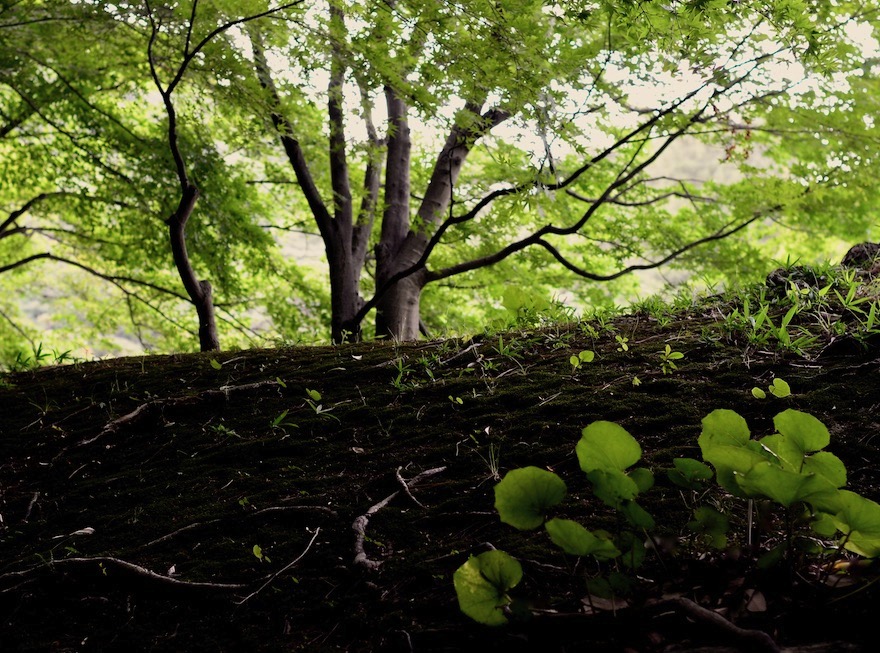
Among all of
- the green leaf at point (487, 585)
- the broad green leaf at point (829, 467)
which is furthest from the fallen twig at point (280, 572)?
the broad green leaf at point (829, 467)

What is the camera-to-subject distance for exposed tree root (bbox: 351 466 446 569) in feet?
5.54

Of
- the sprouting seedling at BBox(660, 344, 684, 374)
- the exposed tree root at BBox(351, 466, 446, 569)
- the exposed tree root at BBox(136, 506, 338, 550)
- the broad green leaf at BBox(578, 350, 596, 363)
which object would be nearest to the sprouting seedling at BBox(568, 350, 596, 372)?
the broad green leaf at BBox(578, 350, 596, 363)

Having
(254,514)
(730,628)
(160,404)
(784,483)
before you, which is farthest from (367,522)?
(160,404)

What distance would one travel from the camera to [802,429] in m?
1.26

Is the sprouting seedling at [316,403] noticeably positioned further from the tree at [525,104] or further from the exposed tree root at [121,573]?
the tree at [525,104]

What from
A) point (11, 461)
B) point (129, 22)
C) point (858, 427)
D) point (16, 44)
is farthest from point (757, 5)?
point (16, 44)

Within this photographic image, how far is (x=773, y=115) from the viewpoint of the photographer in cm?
634

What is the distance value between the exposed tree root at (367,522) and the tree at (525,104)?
1.95 m

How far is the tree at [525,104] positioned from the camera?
3.54 m

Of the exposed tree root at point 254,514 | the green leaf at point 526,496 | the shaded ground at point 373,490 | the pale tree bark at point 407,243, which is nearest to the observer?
the green leaf at point 526,496

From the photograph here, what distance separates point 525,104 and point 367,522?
2.71 metres

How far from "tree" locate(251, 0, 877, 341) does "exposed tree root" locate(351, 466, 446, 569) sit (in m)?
1.95

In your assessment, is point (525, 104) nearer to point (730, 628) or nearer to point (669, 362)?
point (669, 362)

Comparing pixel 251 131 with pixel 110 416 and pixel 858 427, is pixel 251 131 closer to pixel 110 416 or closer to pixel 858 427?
pixel 110 416
